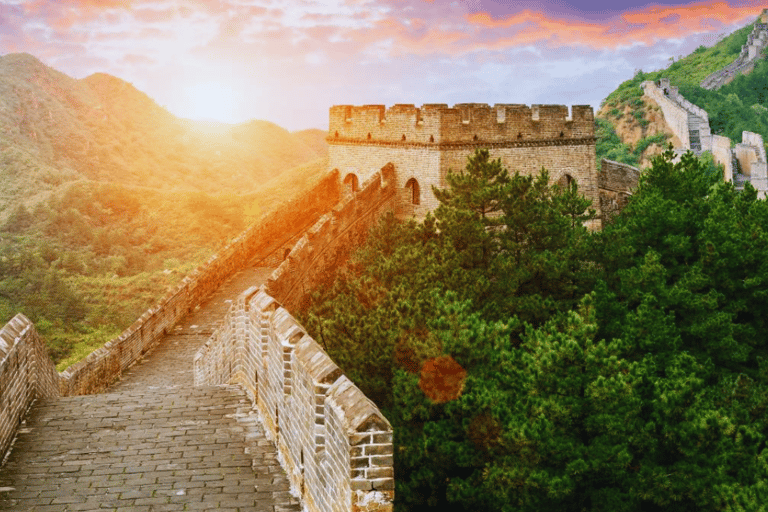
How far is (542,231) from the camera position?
828 inches

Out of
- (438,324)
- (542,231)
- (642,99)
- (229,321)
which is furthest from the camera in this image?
(642,99)

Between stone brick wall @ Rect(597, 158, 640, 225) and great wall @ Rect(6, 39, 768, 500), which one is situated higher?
stone brick wall @ Rect(597, 158, 640, 225)

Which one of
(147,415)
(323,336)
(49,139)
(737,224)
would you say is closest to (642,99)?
(49,139)

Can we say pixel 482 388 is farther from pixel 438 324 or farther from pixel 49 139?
pixel 49 139

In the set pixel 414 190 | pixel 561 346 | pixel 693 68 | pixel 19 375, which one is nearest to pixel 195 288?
pixel 414 190

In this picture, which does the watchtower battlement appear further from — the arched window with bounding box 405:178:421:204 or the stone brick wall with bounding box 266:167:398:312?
the stone brick wall with bounding box 266:167:398:312

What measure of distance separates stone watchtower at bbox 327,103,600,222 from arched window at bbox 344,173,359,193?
28.2 inches

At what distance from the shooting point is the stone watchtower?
78.5 ft

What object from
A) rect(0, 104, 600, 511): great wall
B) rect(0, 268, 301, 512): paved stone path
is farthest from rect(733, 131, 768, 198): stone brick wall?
rect(0, 268, 301, 512): paved stone path

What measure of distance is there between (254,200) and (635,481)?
4596 centimetres

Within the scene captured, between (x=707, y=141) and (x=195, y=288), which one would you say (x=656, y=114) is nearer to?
(x=707, y=141)

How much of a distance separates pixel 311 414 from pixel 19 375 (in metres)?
4.14

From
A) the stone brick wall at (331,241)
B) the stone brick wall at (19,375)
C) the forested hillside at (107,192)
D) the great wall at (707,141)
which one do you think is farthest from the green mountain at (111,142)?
the stone brick wall at (19,375)

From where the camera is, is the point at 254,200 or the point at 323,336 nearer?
the point at 323,336
